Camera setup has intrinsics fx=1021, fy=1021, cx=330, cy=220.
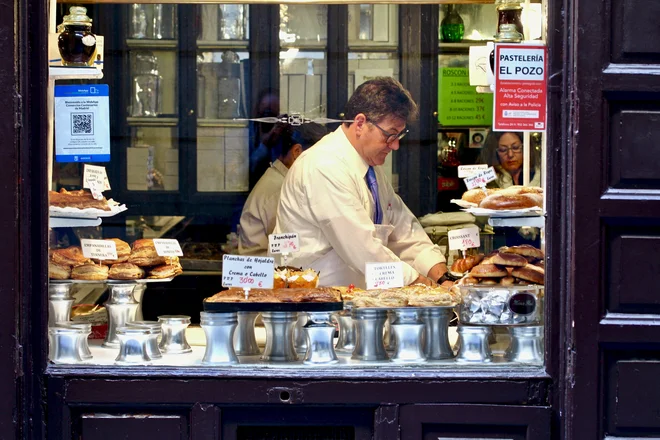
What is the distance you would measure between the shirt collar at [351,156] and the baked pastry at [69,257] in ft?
4.48

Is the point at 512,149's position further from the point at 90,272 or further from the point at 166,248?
the point at 90,272

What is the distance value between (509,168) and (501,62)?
1.03 meters

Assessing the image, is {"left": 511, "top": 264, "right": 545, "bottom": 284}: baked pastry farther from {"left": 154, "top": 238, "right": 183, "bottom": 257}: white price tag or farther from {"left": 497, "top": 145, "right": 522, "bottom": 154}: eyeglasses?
{"left": 154, "top": 238, "right": 183, "bottom": 257}: white price tag

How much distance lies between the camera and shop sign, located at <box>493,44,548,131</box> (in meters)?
3.30

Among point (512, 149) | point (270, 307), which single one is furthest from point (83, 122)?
point (512, 149)

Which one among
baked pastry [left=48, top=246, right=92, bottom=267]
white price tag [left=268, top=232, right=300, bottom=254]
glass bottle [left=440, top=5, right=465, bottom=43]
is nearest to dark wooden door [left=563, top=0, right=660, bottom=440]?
white price tag [left=268, top=232, right=300, bottom=254]

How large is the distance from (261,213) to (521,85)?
233 cm

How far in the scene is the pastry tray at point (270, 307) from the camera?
3375 mm

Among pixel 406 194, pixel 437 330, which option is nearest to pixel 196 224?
pixel 406 194

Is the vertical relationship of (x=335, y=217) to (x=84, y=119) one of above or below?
below

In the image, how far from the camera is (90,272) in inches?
142

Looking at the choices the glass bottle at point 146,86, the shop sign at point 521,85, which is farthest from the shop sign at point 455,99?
the shop sign at point 521,85

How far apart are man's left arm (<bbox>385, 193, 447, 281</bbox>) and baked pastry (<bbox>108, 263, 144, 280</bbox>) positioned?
145 cm

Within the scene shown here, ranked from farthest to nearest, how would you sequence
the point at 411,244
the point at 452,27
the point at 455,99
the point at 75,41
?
the point at 455,99 → the point at 452,27 → the point at 411,244 → the point at 75,41
